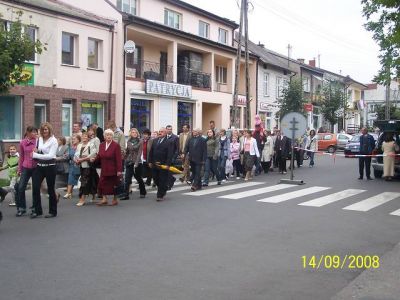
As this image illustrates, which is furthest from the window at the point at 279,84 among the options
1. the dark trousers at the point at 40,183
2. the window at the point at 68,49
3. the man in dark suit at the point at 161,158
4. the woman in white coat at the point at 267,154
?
the dark trousers at the point at 40,183

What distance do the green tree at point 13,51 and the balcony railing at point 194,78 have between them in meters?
18.7

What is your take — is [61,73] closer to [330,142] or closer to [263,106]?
[263,106]

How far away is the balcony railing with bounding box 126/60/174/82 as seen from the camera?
92.0ft

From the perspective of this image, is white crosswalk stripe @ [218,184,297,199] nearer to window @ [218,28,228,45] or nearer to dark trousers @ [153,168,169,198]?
dark trousers @ [153,168,169,198]

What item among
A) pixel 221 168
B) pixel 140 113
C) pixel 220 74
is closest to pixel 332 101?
pixel 220 74

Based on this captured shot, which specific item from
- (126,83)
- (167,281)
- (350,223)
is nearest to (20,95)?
(126,83)

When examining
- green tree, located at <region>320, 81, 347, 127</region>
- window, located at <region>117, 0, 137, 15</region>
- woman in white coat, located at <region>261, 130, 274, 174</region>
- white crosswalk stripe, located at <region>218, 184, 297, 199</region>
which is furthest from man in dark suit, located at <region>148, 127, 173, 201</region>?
green tree, located at <region>320, 81, 347, 127</region>

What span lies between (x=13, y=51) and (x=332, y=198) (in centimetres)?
857

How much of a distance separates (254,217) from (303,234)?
179 cm

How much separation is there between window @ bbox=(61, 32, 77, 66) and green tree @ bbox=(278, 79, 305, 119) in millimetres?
18111

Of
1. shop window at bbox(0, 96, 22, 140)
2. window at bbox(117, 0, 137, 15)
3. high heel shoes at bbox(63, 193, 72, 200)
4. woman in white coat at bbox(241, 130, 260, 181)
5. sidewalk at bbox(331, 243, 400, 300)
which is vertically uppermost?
window at bbox(117, 0, 137, 15)

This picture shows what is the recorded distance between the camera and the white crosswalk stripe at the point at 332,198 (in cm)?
1231

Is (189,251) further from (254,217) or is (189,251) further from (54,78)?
(54,78)

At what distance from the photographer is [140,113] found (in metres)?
28.0
